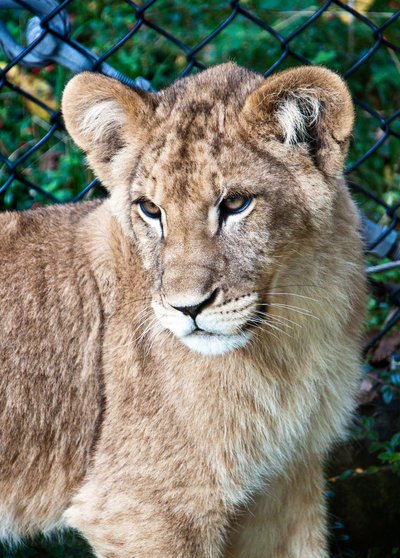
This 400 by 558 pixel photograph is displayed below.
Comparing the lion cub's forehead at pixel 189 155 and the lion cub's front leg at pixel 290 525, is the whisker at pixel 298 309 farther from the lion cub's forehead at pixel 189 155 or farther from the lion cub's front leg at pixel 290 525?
the lion cub's front leg at pixel 290 525

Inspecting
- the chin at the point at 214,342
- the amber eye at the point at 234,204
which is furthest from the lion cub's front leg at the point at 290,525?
the amber eye at the point at 234,204

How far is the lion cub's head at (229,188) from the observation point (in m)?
2.81

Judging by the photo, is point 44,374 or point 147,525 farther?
point 44,374

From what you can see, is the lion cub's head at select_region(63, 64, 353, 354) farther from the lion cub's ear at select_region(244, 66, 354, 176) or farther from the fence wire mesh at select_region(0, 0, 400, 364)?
the fence wire mesh at select_region(0, 0, 400, 364)

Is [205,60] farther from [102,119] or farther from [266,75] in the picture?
[102,119]

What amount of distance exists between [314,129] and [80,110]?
0.82 m

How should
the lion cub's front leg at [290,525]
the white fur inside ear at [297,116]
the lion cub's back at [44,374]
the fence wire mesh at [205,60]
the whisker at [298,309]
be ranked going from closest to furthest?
1. the white fur inside ear at [297,116]
2. the whisker at [298,309]
3. the lion cub's back at [44,374]
4. the lion cub's front leg at [290,525]
5. the fence wire mesh at [205,60]

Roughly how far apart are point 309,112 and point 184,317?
735 mm

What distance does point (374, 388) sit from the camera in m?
4.39

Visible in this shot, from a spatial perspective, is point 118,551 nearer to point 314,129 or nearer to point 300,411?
point 300,411

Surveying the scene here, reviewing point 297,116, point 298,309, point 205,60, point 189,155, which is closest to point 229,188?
point 189,155

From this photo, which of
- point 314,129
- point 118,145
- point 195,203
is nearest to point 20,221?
point 118,145

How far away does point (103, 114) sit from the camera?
3.23 metres

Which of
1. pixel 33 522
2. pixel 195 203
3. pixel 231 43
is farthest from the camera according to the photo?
pixel 231 43
